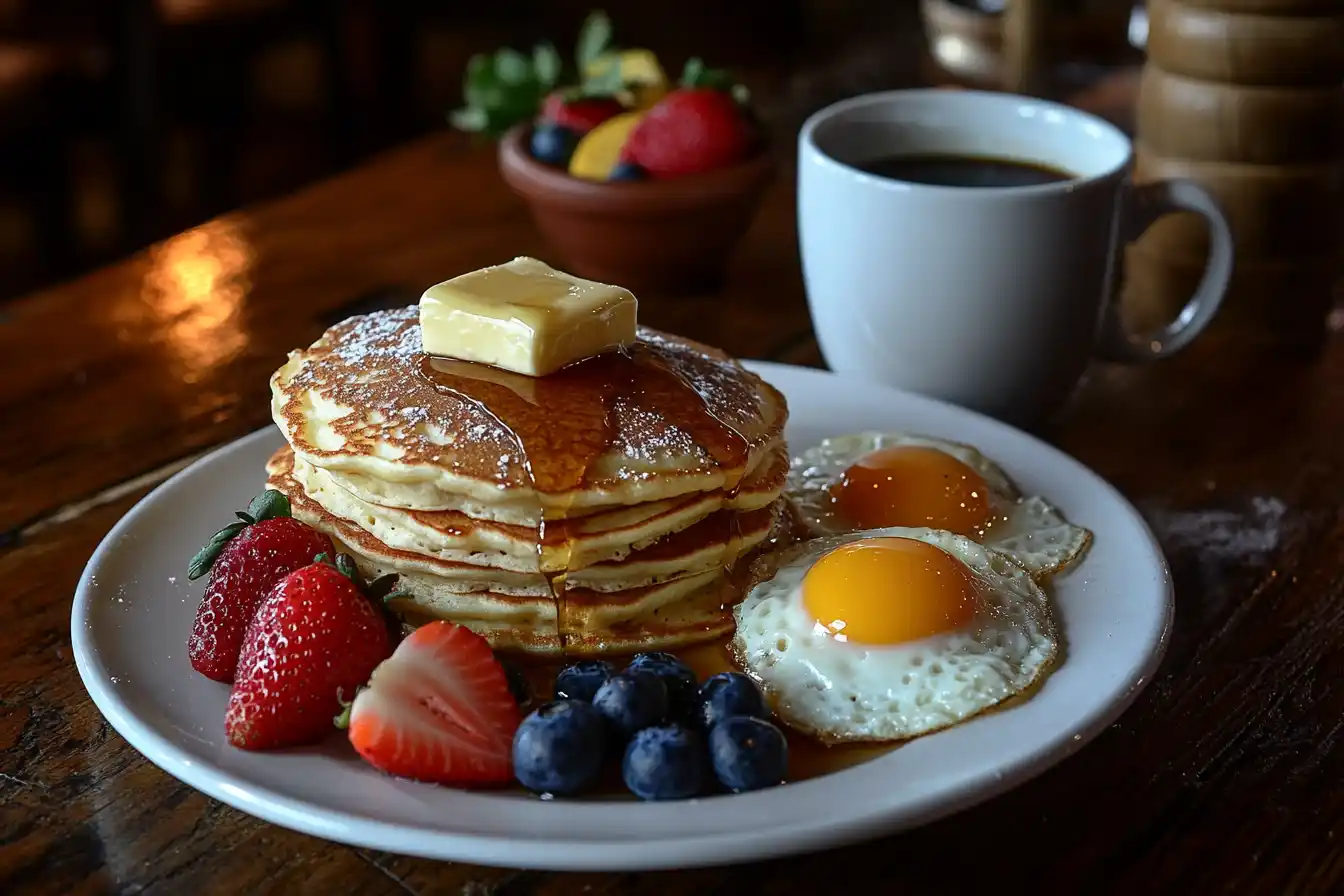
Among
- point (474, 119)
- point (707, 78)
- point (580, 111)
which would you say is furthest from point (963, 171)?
point (474, 119)

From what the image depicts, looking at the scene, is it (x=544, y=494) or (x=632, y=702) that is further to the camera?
(x=544, y=494)

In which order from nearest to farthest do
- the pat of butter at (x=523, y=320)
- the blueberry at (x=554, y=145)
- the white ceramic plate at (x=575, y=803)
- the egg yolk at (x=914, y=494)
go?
the white ceramic plate at (x=575, y=803)
the pat of butter at (x=523, y=320)
the egg yolk at (x=914, y=494)
the blueberry at (x=554, y=145)

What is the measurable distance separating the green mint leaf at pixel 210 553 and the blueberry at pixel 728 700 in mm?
423

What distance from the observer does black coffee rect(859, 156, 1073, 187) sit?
1560 millimetres

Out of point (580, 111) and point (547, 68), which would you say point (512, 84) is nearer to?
point (547, 68)

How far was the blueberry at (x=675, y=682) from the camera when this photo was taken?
0.96 m

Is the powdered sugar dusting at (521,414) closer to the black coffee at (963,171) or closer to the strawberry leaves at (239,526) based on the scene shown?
the strawberry leaves at (239,526)

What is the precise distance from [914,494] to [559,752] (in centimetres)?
50

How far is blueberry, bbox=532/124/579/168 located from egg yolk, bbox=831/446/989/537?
0.76 m

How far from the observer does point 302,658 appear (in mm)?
944

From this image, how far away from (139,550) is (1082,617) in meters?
0.79

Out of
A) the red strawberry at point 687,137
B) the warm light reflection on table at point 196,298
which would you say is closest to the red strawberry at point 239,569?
the warm light reflection on table at point 196,298

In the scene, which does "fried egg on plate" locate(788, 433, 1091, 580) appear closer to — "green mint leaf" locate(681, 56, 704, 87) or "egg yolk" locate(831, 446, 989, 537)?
"egg yolk" locate(831, 446, 989, 537)

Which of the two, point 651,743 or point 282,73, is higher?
point 651,743
